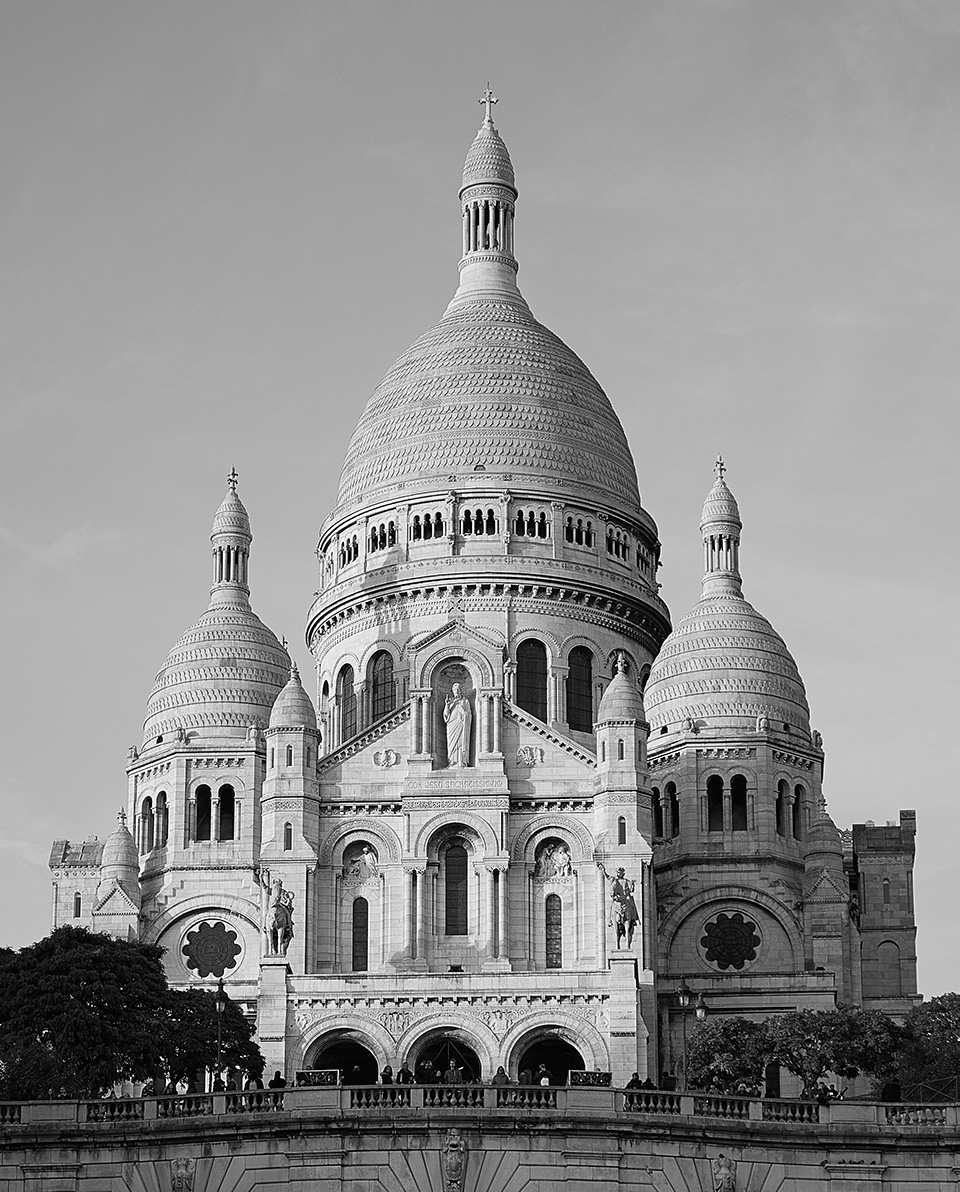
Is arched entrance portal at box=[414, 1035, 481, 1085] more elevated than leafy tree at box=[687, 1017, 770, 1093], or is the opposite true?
arched entrance portal at box=[414, 1035, 481, 1085]

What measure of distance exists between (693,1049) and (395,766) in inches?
804

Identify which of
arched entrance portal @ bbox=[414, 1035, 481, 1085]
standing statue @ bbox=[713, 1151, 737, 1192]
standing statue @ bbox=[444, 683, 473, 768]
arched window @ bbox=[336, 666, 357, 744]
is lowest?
standing statue @ bbox=[713, 1151, 737, 1192]

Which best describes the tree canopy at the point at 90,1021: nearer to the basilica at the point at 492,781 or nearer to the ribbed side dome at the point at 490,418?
the basilica at the point at 492,781

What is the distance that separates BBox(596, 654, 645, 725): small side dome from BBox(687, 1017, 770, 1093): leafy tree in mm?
15828

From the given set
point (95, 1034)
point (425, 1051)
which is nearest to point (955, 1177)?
point (95, 1034)

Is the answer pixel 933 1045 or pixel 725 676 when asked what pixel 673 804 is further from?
pixel 933 1045

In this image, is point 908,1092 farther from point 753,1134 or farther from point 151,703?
point 151,703

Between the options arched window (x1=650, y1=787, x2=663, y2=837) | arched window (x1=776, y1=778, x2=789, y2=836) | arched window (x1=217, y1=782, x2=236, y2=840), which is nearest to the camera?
arched window (x1=776, y1=778, x2=789, y2=836)

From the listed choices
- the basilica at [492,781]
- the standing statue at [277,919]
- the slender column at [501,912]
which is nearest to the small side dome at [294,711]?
the basilica at [492,781]

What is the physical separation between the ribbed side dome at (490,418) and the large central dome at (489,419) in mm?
43

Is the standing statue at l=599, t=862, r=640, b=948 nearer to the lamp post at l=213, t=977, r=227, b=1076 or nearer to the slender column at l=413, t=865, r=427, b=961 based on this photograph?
the slender column at l=413, t=865, r=427, b=961

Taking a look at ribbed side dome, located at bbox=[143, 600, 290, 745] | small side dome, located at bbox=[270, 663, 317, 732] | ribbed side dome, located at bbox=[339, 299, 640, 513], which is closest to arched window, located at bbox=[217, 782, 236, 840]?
ribbed side dome, located at bbox=[143, 600, 290, 745]

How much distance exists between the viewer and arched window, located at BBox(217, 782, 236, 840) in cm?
12138

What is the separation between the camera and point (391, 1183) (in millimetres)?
63906
